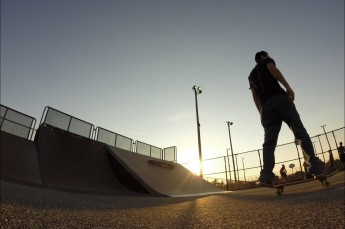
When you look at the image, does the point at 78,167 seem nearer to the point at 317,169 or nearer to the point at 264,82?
the point at 264,82

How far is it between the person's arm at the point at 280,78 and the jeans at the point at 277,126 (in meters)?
0.08

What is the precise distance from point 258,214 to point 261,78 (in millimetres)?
2159

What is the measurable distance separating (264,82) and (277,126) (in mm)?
737

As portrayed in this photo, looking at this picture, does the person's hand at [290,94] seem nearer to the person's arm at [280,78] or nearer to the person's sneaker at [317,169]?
the person's arm at [280,78]

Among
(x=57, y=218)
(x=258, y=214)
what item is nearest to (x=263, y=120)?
(x=258, y=214)

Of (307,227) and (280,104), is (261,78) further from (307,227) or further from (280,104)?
(307,227)

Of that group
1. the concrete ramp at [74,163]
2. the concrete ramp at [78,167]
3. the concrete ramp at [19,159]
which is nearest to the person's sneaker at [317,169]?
the concrete ramp at [78,167]

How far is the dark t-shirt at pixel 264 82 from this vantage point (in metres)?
3.94

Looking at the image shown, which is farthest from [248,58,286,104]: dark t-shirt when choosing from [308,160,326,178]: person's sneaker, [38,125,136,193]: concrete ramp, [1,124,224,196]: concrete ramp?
[38,125,136,193]: concrete ramp

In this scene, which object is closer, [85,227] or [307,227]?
[307,227]

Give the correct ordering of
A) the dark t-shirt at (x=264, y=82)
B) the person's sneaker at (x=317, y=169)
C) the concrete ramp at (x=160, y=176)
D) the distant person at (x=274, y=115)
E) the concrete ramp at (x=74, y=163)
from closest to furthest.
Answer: the person's sneaker at (x=317, y=169) → the distant person at (x=274, y=115) → the dark t-shirt at (x=264, y=82) → the concrete ramp at (x=74, y=163) → the concrete ramp at (x=160, y=176)

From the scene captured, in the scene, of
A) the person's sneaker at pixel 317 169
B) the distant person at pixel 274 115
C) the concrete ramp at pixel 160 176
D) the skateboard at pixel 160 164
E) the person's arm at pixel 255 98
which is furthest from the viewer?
the skateboard at pixel 160 164

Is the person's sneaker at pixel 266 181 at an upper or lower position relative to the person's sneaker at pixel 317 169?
lower

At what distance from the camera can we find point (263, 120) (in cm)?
400
